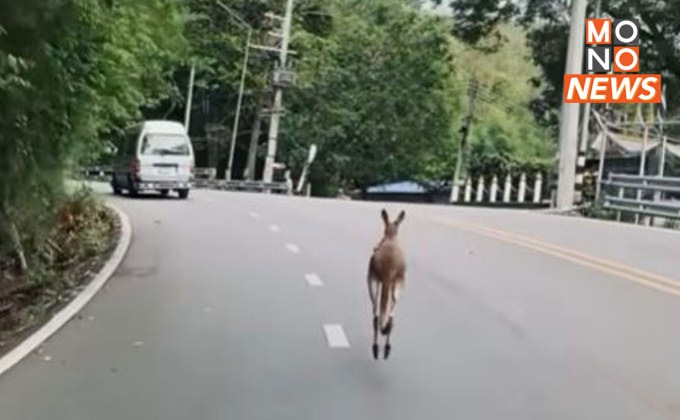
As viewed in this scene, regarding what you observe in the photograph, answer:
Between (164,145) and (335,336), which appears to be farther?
(164,145)

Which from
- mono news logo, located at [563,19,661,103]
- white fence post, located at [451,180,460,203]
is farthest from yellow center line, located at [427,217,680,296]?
white fence post, located at [451,180,460,203]

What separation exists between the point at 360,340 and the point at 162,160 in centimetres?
2561

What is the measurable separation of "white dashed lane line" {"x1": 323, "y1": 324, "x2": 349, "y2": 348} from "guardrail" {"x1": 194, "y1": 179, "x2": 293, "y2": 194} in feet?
139

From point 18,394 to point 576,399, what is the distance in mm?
3895

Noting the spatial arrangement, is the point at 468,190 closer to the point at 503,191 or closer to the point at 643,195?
the point at 503,191

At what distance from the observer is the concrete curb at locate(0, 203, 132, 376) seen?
29.5 feet

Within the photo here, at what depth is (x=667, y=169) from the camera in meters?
33.5

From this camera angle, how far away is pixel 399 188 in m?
63.9

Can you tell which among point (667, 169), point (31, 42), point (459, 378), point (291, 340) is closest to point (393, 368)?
point (459, 378)

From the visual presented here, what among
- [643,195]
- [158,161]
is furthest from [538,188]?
[643,195]

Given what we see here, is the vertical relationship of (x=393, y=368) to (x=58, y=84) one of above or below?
below

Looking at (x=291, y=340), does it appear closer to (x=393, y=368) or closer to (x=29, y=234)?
(x=393, y=368)

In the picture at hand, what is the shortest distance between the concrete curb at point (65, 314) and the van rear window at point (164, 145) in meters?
16.5

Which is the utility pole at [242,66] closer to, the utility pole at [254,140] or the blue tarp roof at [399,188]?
the utility pole at [254,140]
